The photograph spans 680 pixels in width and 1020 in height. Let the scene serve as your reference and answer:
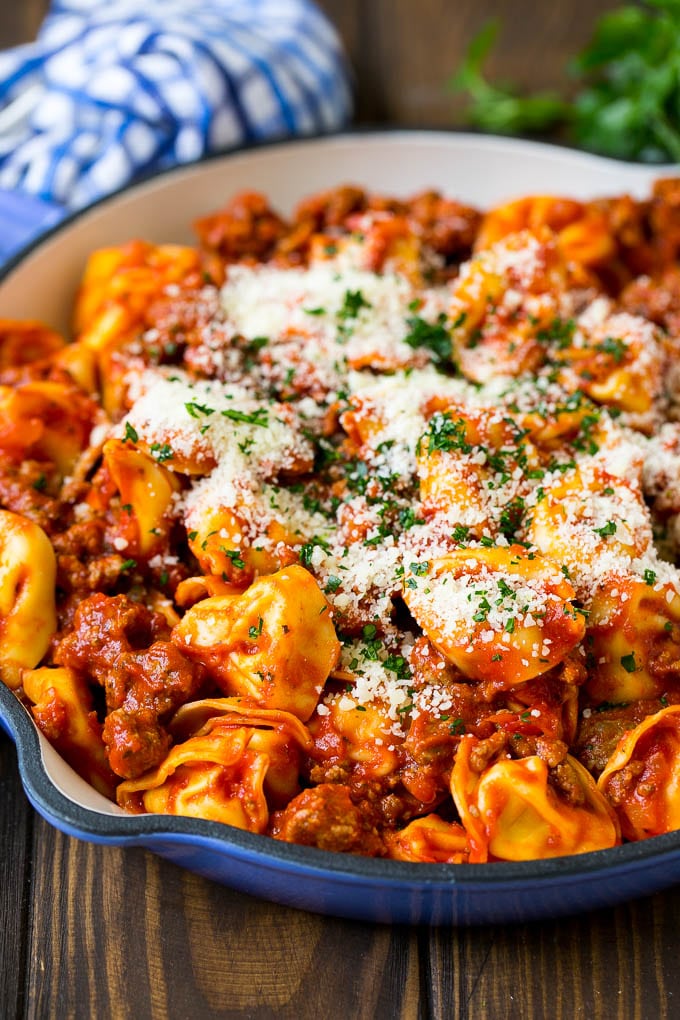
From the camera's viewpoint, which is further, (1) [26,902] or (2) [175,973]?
(1) [26,902]

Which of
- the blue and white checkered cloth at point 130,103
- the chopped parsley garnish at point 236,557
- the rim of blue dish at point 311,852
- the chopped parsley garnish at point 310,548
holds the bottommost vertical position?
the rim of blue dish at point 311,852

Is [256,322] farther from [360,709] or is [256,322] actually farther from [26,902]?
[26,902]

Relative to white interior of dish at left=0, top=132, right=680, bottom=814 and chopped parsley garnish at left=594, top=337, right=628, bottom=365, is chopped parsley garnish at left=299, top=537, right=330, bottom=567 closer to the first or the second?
chopped parsley garnish at left=594, top=337, right=628, bottom=365

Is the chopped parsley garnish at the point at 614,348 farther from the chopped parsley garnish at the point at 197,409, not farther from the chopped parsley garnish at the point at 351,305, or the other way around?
the chopped parsley garnish at the point at 197,409

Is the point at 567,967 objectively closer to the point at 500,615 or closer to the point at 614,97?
the point at 500,615

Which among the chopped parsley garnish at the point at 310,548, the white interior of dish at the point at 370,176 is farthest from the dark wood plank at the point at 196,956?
the white interior of dish at the point at 370,176

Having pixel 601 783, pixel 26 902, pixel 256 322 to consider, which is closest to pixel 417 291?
pixel 256 322

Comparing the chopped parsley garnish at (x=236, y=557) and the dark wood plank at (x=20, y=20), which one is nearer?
the chopped parsley garnish at (x=236, y=557)
